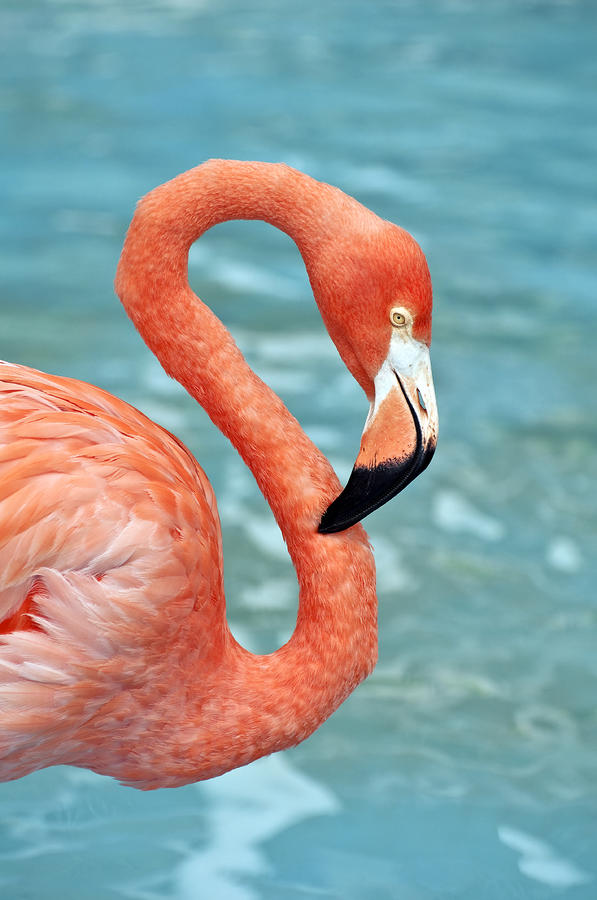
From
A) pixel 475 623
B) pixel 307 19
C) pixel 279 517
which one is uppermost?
pixel 307 19

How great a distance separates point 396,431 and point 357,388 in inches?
130

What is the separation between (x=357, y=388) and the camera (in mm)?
5441

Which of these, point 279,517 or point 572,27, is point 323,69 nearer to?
point 572,27

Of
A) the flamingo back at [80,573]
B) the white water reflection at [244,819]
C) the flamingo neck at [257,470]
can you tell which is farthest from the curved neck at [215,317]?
the white water reflection at [244,819]

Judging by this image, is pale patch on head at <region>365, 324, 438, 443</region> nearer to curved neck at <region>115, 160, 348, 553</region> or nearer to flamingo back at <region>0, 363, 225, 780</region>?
curved neck at <region>115, 160, 348, 553</region>

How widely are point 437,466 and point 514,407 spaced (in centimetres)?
53

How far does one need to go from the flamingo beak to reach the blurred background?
1.36 metres

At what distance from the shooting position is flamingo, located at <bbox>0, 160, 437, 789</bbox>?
2.12m

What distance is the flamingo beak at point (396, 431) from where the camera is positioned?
6.97 ft

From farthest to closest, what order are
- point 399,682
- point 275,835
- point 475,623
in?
point 475,623 < point 399,682 < point 275,835

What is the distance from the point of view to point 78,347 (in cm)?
537

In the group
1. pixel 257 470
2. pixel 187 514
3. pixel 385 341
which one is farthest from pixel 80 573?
pixel 385 341

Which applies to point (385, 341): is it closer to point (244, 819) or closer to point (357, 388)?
point (244, 819)

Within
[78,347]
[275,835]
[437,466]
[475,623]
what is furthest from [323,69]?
[275,835]
